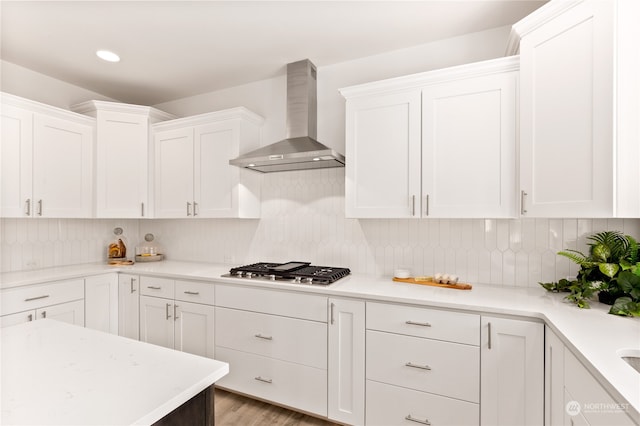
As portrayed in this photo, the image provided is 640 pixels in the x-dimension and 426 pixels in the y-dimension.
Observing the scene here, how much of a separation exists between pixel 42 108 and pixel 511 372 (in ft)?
12.8

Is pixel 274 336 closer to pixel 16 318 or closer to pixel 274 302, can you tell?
pixel 274 302

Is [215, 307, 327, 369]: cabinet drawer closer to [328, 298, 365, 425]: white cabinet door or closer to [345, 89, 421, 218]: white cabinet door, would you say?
[328, 298, 365, 425]: white cabinet door

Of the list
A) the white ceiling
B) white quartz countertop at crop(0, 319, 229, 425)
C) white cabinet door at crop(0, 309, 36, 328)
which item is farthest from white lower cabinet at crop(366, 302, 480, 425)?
white cabinet door at crop(0, 309, 36, 328)

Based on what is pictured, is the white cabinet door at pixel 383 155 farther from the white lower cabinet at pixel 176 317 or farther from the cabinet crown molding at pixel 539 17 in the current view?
the white lower cabinet at pixel 176 317

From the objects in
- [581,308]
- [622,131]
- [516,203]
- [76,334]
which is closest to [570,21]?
[622,131]

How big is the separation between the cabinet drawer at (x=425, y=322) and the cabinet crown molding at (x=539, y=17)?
161 cm

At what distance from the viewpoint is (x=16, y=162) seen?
2453mm

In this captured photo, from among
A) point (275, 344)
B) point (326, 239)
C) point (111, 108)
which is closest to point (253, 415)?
point (275, 344)

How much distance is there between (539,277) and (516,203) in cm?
63

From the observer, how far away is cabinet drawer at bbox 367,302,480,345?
168 centimetres

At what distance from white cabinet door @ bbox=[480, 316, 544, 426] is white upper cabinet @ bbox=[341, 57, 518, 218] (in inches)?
26.1

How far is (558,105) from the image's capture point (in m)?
1.57

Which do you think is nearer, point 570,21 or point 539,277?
point 570,21

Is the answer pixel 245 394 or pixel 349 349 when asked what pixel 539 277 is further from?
pixel 245 394
